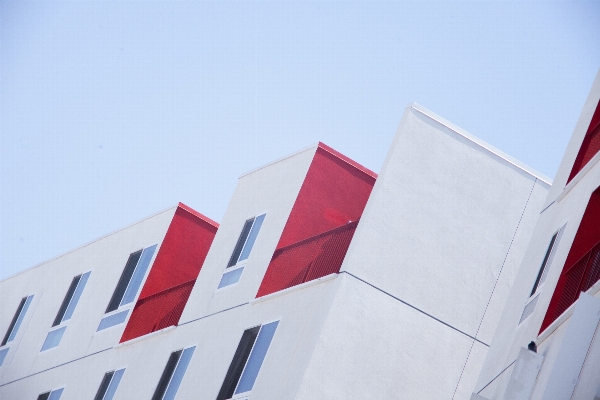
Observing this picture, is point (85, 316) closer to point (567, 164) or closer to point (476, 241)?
point (476, 241)

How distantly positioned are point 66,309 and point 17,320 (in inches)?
148

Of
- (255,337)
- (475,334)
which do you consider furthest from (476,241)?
(255,337)

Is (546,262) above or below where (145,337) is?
above

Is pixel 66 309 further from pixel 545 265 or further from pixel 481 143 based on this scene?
pixel 545 265

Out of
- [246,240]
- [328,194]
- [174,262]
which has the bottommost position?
[246,240]

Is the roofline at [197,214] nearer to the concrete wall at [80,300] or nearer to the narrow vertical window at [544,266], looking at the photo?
the concrete wall at [80,300]

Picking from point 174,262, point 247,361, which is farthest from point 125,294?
point 247,361

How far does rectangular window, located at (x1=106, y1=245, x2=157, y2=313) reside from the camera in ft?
99.7

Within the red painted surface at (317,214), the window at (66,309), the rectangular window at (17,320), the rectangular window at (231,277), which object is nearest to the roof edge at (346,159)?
the red painted surface at (317,214)

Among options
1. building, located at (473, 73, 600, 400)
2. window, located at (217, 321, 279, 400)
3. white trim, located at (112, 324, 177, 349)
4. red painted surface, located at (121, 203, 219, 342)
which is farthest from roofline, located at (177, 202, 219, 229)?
building, located at (473, 73, 600, 400)

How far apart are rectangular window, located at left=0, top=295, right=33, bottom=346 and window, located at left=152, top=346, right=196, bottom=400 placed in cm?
1145

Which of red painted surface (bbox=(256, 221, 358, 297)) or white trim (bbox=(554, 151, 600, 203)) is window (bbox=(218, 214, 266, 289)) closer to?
red painted surface (bbox=(256, 221, 358, 297))

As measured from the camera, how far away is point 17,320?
3662cm

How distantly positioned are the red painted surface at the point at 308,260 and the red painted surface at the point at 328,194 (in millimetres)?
772
